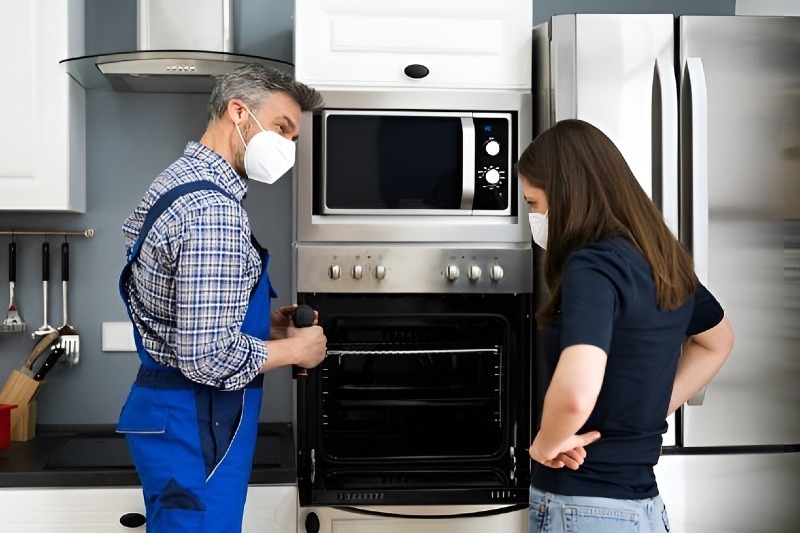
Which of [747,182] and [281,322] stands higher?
[747,182]

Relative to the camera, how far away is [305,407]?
2.05m

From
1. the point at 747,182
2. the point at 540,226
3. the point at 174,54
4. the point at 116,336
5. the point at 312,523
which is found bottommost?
the point at 312,523

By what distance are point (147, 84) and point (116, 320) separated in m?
0.71

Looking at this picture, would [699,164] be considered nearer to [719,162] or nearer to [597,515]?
[719,162]

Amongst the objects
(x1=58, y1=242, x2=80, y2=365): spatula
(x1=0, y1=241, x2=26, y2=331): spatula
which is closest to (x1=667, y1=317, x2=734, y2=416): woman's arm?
(x1=58, y1=242, x2=80, y2=365): spatula

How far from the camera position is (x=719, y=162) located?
2000 mm

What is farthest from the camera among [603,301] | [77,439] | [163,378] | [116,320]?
[116,320]

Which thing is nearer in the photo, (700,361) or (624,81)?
(700,361)

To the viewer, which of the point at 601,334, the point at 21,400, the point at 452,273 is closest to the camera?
the point at 601,334

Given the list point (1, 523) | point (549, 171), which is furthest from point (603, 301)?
point (1, 523)

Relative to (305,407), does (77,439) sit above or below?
below

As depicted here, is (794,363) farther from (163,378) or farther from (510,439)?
(163,378)

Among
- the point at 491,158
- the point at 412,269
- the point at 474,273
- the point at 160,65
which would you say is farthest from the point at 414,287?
the point at 160,65

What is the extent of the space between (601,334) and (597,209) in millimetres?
239
